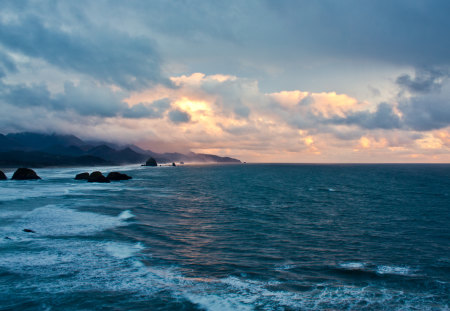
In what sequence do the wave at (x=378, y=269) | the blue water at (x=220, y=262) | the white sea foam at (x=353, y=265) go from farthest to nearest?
the white sea foam at (x=353, y=265) → the wave at (x=378, y=269) → the blue water at (x=220, y=262)

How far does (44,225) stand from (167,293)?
21.8m

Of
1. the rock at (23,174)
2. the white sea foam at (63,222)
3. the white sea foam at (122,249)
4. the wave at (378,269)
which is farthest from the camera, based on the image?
the rock at (23,174)

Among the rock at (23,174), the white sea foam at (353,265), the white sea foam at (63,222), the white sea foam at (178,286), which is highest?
the rock at (23,174)

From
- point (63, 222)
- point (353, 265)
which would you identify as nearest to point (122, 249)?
point (63, 222)

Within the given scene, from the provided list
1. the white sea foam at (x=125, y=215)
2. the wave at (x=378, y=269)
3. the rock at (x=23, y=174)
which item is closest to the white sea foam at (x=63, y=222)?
the white sea foam at (x=125, y=215)

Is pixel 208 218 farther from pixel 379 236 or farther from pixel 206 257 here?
pixel 379 236

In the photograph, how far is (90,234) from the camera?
27.6 meters

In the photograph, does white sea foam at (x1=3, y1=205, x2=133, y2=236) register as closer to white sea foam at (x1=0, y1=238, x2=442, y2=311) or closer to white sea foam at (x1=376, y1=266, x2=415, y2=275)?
white sea foam at (x1=0, y1=238, x2=442, y2=311)

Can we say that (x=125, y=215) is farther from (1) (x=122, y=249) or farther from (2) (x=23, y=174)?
(2) (x=23, y=174)

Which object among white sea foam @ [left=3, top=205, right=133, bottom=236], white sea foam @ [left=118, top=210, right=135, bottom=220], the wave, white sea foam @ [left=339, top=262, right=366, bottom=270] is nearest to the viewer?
the wave

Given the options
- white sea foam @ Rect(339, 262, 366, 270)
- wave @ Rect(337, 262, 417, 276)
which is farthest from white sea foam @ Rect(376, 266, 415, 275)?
white sea foam @ Rect(339, 262, 366, 270)

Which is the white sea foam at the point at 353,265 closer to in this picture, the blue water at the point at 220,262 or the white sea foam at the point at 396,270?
the blue water at the point at 220,262

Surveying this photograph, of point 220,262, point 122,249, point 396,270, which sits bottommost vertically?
point 396,270

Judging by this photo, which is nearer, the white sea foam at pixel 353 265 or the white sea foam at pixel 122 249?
the white sea foam at pixel 353 265
